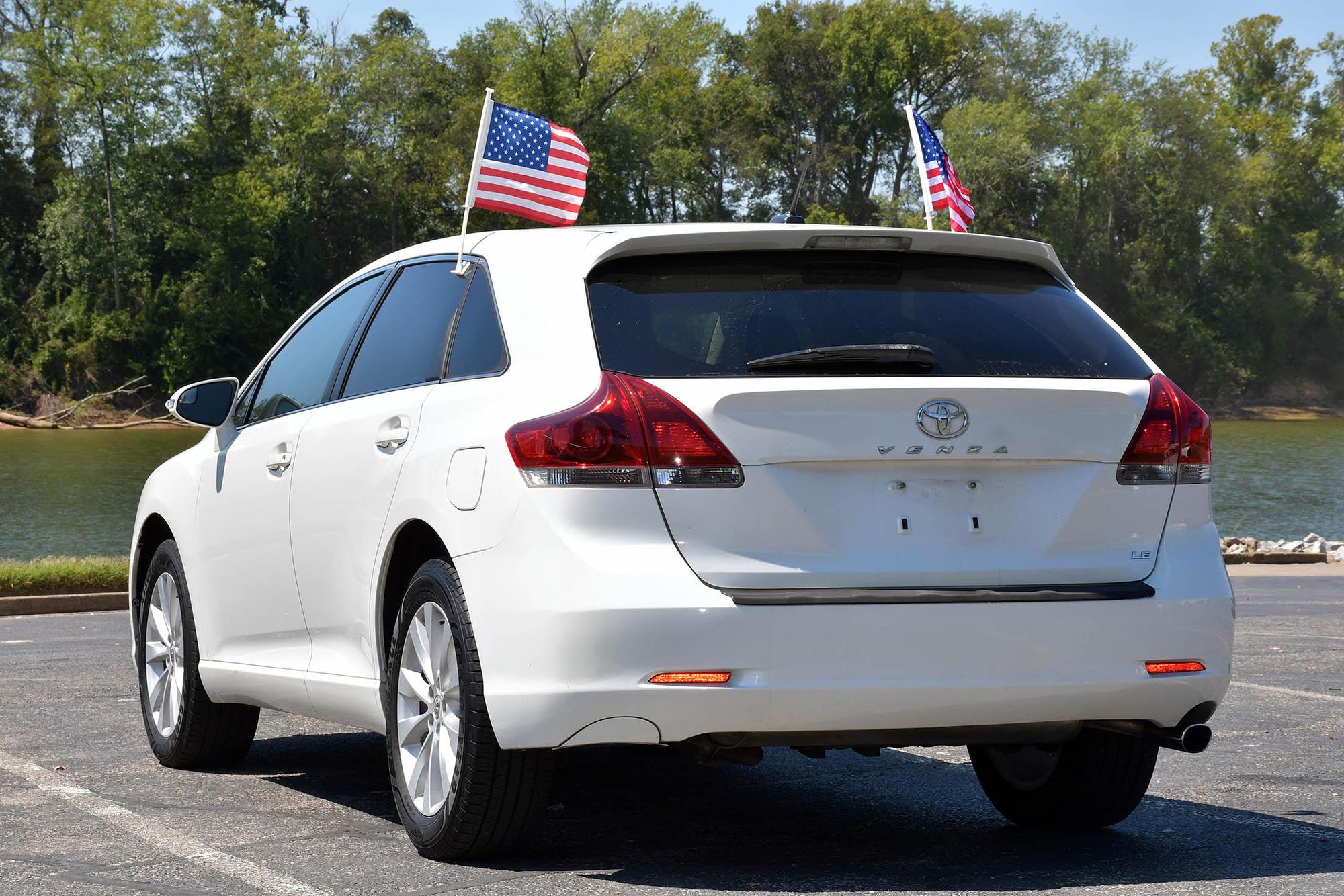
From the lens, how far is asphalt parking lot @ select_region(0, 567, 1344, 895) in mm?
4480

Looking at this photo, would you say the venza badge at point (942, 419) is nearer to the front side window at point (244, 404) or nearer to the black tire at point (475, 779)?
the black tire at point (475, 779)

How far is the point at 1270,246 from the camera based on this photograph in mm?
94938

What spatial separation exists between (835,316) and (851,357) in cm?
17

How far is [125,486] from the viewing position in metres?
44.6

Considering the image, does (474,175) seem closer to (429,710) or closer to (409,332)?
(409,332)

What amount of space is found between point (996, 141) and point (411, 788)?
277 feet

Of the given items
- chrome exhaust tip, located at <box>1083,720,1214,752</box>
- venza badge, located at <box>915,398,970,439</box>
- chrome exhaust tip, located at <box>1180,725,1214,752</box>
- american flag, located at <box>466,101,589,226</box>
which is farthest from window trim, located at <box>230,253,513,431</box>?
american flag, located at <box>466,101,589,226</box>

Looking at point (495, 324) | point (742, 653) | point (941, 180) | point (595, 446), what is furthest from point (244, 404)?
point (941, 180)

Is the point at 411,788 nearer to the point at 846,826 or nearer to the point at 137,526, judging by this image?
the point at 846,826

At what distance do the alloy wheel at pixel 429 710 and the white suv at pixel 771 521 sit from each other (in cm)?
1

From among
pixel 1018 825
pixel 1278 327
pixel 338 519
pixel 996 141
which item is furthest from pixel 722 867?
pixel 1278 327

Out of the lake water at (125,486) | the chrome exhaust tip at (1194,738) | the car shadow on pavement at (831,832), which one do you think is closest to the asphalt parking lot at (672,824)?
the car shadow on pavement at (831,832)

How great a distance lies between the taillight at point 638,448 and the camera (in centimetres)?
419

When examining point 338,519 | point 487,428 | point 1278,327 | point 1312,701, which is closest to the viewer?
point 487,428
